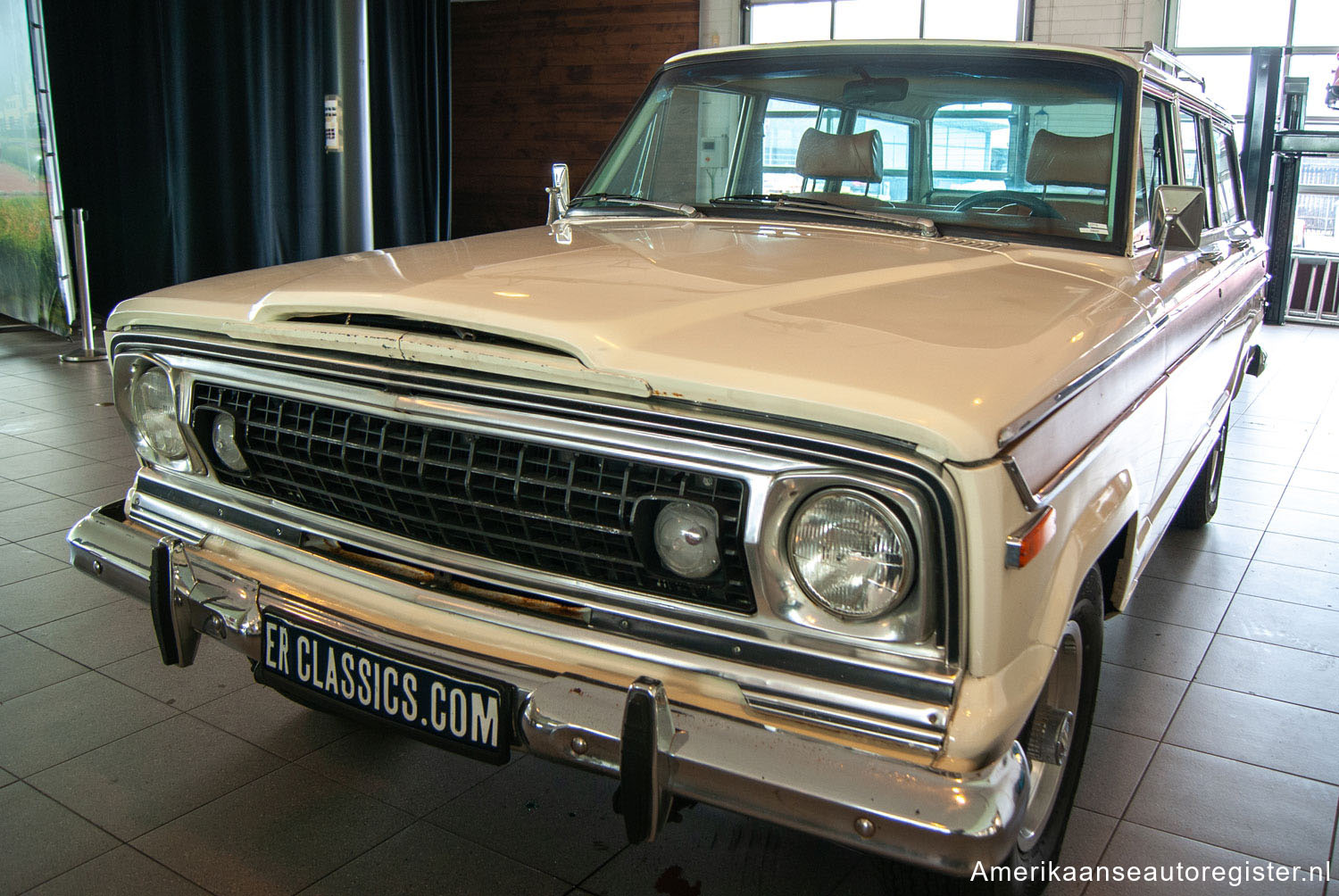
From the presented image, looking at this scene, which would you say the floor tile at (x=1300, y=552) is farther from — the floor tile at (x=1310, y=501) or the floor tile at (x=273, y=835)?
the floor tile at (x=273, y=835)

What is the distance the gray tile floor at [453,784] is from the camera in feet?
6.57

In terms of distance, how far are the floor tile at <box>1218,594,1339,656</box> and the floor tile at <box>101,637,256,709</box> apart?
2.93m

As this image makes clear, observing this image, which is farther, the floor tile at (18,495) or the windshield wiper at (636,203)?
the floor tile at (18,495)

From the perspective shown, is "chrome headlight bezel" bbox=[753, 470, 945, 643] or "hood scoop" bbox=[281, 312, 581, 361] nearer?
"chrome headlight bezel" bbox=[753, 470, 945, 643]

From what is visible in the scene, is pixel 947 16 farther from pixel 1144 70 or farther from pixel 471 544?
pixel 471 544

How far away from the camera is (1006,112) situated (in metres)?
2.46

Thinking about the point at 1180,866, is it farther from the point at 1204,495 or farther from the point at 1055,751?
the point at 1204,495

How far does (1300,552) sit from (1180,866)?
2382 mm

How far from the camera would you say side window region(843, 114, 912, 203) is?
254cm

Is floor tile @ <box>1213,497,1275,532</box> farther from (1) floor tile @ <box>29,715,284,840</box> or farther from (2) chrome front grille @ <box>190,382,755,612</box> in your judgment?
(1) floor tile @ <box>29,715,284,840</box>

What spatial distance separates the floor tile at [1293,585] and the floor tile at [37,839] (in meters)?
3.46

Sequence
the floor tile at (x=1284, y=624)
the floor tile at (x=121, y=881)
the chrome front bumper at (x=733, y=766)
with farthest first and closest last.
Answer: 1. the floor tile at (x=1284, y=624)
2. the floor tile at (x=121, y=881)
3. the chrome front bumper at (x=733, y=766)

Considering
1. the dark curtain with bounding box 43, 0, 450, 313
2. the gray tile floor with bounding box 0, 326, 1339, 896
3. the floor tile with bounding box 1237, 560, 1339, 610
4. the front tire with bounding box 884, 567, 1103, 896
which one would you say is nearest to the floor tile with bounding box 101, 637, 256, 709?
the gray tile floor with bounding box 0, 326, 1339, 896

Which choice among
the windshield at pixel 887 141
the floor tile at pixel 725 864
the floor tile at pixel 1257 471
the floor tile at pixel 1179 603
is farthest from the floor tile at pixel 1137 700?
the floor tile at pixel 1257 471
